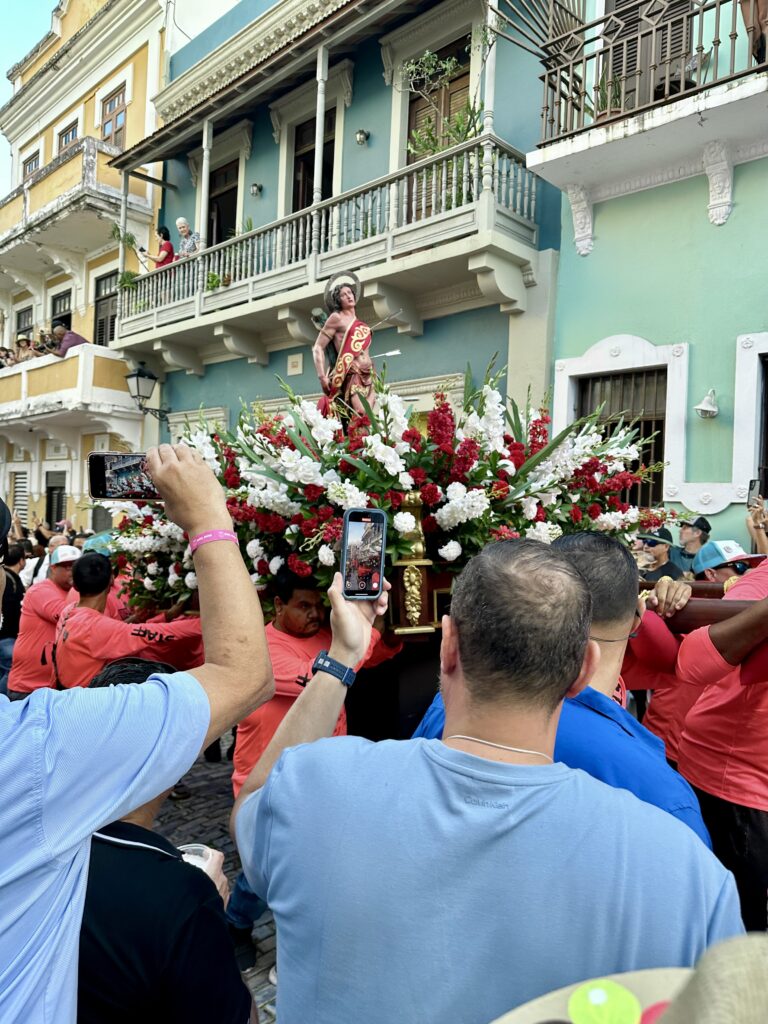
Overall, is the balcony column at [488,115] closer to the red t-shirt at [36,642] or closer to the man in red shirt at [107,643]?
the red t-shirt at [36,642]

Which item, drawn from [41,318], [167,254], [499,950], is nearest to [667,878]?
[499,950]

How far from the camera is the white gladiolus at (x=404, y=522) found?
2518 mm

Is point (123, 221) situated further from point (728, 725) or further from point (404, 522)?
point (728, 725)

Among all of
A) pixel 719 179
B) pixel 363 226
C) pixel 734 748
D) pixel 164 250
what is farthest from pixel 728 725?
pixel 164 250

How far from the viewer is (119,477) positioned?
5.88ft

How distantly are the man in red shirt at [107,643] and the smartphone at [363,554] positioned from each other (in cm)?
151

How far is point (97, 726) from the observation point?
941 mm

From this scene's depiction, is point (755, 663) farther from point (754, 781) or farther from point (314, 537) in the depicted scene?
point (314, 537)

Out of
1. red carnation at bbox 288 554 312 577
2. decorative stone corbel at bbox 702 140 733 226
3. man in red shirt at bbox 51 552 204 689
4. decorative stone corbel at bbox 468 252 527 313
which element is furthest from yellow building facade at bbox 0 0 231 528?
red carnation at bbox 288 554 312 577

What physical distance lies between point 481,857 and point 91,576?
292 cm

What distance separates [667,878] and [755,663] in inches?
51.9

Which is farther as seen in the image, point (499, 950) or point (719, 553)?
point (719, 553)

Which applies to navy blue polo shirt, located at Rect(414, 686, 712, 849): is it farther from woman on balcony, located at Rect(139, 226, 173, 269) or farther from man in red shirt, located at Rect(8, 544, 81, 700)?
woman on balcony, located at Rect(139, 226, 173, 269)

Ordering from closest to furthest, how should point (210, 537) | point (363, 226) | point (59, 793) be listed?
point (59, 793)
point (210, 537)
point (363, 226)
